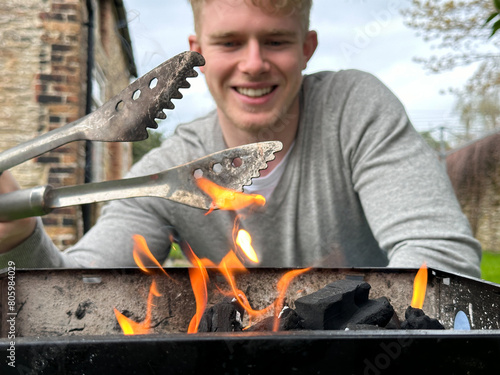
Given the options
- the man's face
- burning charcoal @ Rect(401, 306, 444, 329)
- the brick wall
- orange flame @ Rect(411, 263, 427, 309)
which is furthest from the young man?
the brick wall

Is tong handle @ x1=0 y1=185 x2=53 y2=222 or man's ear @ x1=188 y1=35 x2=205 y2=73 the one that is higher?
man's ear @ x1=188 y1=35 x2=205 y2=73

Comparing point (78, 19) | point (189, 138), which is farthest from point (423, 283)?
point (78, 19)

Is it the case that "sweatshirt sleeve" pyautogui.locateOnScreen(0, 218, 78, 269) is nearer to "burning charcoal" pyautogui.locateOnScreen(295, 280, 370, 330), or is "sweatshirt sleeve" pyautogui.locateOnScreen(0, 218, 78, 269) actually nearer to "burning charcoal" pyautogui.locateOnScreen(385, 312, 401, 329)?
"burning charcoal" pyautogui.locateOnScreen(295, 280, 370, 330)

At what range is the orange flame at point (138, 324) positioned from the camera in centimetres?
98

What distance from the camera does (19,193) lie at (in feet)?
2.94

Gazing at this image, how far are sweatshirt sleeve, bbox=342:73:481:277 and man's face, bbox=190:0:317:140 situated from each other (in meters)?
0.29

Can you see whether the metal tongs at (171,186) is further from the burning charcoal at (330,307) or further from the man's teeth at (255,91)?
the man's teeth at (255,91)

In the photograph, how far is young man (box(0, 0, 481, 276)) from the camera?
55.5 inches

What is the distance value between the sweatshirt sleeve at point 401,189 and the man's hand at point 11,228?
0.97m

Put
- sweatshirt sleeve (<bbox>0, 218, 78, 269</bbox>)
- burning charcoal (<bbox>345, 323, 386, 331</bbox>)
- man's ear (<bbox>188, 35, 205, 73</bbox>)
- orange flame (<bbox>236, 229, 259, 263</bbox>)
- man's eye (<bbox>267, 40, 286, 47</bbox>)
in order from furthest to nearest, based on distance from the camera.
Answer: man's ear (<bbox>188, 35, 205, 73</bbox>) → man's eye (<bbox>267, 40, 286, 47</bbox>) → sweatshirt sleeve (<bbox>0, 218, 78, 269</bbox>) → orange flame (<bbox>236, 229, 259, 263</bbox>) → burning charcoal (<bbox>345, 323, 386, 331</bbox>)

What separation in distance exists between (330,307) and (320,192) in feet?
2.92

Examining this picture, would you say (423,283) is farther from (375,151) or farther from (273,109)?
(273,109)

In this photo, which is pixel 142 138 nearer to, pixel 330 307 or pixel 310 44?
pixel 330 307

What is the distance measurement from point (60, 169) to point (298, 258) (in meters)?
2.58
